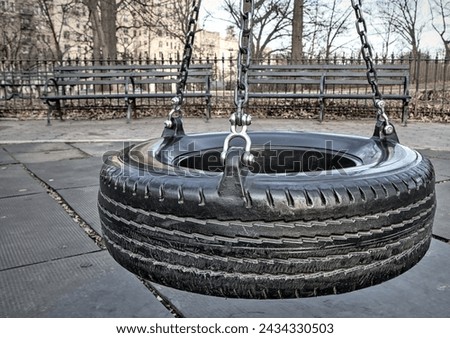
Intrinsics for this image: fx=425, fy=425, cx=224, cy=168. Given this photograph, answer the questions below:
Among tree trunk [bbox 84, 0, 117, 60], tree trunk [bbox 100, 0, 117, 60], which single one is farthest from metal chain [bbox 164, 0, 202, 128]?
tree trunk [bbox 100, 0, 117, 60]

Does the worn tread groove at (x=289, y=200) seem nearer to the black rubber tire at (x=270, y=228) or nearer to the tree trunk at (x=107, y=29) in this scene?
the black rubber tire at (x=270, y=228)

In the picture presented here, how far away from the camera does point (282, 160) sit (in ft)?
7.06

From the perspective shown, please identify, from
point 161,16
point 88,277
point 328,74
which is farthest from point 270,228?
point 161,16

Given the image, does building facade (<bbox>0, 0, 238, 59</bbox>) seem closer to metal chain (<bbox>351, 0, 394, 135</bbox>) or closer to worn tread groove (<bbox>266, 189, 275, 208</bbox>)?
metal chain (<bbox>351, 0, 394, 135</bbox>)

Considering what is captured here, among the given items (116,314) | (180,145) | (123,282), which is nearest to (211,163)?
(180,145)

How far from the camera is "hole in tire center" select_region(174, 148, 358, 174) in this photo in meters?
1.96

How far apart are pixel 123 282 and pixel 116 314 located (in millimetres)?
268

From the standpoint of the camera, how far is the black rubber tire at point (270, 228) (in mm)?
1082

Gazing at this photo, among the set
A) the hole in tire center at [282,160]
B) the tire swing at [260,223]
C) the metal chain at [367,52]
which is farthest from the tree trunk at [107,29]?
the tire swing at [260,223]

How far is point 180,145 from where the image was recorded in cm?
196

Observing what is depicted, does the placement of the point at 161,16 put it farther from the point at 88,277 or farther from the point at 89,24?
the point at 88,277

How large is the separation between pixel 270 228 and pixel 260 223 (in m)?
0.03

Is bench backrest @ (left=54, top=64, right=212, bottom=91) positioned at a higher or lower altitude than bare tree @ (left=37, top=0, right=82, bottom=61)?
lower
